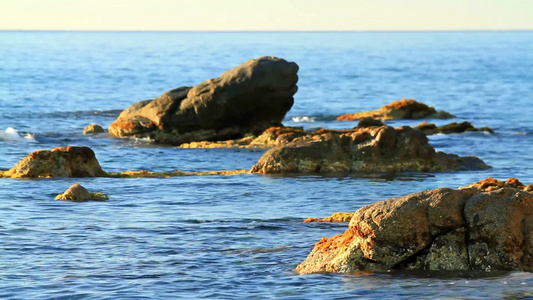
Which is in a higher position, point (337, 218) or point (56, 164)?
point (56, 164)

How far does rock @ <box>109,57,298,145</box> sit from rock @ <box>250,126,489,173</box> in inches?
403

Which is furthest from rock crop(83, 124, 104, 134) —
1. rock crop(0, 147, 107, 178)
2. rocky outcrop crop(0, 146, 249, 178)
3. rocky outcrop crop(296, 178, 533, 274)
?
rocky outcrop crop(296, 178, 533, 274)

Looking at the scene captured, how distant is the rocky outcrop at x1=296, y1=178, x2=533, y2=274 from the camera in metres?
14.9

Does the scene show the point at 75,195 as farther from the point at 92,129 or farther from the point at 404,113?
the point at 404,113

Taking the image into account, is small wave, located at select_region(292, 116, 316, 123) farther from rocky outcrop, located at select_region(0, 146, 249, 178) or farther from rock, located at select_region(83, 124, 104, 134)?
rocky outcrop, located at select_region(0, 146, 249, 178)

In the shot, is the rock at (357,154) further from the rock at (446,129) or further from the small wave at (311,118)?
the small wave at (311,118)

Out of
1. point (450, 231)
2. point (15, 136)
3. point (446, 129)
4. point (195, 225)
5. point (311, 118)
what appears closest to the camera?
point (450, 231)

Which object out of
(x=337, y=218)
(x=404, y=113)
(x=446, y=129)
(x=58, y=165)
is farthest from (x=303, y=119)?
(x=337, y=218)

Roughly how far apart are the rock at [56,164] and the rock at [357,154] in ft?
17.3

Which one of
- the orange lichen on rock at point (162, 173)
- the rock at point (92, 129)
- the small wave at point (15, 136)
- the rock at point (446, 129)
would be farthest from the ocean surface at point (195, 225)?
the orange lichen on rock at point (162, 173)

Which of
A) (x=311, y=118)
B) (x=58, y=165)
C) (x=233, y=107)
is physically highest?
(x=233, y=107)

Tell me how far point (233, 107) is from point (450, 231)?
27.5 meters

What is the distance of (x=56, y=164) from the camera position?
92.9 ft

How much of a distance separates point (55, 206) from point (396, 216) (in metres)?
10.7
